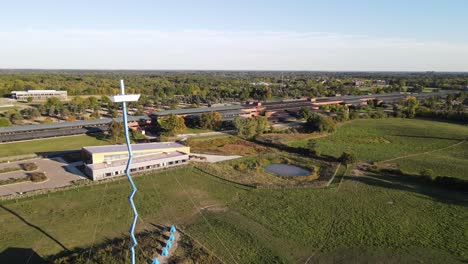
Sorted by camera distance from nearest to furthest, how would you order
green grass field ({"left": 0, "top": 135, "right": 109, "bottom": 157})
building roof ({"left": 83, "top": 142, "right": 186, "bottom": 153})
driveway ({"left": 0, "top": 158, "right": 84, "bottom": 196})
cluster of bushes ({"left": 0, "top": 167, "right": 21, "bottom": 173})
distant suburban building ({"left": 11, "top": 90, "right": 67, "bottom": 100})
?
1. driveway ({"left": 0, "top": 158, "right": 84, "bottom": 196})
2. cluster of bushes ({"left": 0, "top": 167, "right": 21, "bottom": 173})
3. building roof ({"left": 83, "top": 142, "right": 186, "bottom": 153})
4. green grass field ({"left": 0, "top": 135, "right": 109, "bottom": 157})
5. distant suburban building ({"left": 11, "top": 90, "right": 67, "bottom": 100})

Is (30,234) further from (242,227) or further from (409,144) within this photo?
(409,144)

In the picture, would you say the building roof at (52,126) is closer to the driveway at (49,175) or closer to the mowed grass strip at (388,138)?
the driveway at (49,175)

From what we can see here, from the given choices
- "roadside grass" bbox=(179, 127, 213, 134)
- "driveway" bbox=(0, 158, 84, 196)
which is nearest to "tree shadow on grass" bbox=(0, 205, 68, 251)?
"driveway" bbox=(0, 158, 84, 196)

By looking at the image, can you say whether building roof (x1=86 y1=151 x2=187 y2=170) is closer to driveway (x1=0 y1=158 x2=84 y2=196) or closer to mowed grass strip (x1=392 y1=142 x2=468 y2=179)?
driveway (x1=0 y1=158 x2=84 y2=196)

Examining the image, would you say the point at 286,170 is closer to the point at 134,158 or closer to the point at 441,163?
the point at 134,158

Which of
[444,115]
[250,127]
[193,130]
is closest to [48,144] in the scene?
[193,130]

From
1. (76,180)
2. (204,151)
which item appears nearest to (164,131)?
(204,151)

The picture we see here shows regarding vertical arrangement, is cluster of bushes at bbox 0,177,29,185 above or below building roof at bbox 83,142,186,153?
below
